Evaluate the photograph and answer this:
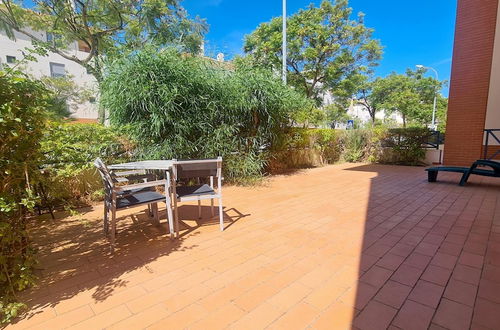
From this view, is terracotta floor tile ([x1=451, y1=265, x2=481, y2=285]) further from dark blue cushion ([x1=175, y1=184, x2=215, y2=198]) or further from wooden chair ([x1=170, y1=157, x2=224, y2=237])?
dark blue cushion ([x1=175, y1=184, x2=215, y2=198])

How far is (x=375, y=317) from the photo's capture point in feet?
4.67

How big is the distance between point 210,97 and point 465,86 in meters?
7.16

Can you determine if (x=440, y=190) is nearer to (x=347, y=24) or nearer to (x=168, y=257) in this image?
(x=168, y=257)

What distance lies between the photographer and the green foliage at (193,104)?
429 centimetres

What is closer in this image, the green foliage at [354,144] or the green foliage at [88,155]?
the green foliage at [88,155]

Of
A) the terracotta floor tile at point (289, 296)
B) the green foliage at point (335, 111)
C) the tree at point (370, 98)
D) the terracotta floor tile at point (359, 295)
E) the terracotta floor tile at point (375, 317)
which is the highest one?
the tree at point (370, 98)

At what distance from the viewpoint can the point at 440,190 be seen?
4785mm

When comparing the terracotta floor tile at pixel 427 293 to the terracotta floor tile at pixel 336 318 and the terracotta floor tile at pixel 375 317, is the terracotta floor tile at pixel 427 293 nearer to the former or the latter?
the terracotta floor tile at pixel 375 317

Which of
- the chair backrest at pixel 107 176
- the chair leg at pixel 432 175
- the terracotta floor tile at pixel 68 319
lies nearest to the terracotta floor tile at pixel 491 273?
the terracotta floor tile at pixel 68 319

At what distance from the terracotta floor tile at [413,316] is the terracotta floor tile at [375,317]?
4 centimetres

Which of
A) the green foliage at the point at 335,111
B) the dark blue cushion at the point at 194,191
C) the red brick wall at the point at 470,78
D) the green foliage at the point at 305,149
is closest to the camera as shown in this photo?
the dark blue cushion at the point at 194,191

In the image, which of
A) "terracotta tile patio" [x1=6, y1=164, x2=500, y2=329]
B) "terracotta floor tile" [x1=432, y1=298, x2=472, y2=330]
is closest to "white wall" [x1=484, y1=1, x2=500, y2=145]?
"terracotta tile patio" [x1=6, y1=164, x2=500, y2=329]

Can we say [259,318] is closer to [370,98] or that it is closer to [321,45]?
[321,45]

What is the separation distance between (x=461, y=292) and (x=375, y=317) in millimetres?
717
